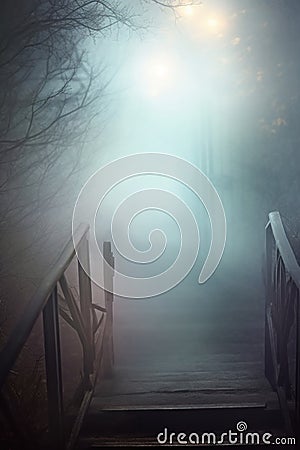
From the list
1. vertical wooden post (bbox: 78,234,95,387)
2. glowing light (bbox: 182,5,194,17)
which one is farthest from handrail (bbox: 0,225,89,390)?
glowing light (bbox: 182,5,194,17)

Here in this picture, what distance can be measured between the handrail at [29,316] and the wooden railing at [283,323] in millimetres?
824

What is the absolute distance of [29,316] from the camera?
1.65 metres

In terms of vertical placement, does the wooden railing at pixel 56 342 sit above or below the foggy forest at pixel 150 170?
below

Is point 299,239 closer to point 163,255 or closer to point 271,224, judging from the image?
point 163,255

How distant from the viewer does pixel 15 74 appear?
11.1 feet

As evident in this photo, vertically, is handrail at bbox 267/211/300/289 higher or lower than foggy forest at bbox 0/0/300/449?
lower

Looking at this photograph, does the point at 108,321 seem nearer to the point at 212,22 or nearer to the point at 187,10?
the point at 187,10
